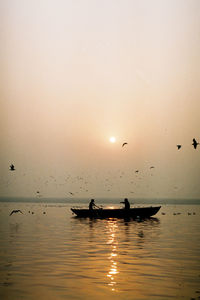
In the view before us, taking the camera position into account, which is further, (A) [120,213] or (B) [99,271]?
(A) [120,213]

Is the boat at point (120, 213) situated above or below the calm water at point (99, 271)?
above

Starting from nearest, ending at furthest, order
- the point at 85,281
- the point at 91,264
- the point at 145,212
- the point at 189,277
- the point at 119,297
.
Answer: the point at 119,297 < the point at 85,281 < the point at 189,277 < the point at 91,264 < the point at 145,212

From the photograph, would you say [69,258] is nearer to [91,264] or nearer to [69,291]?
[91,264]

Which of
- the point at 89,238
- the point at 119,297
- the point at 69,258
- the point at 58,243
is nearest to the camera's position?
the point at 119,297

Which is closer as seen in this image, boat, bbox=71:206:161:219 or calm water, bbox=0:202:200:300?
calm water, bbox=0:202:200:300

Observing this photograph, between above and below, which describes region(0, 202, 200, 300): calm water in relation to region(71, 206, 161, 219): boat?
below

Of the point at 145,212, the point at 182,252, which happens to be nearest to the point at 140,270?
the point at 182,252

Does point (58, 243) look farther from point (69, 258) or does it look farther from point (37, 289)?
point (37, 289)

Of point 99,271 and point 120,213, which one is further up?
point 120,213

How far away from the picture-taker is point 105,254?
23.3m

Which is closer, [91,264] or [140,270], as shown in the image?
[140,270]

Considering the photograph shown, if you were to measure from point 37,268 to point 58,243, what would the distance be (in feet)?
34.9

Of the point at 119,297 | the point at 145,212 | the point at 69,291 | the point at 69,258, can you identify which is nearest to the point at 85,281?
the point at 69,291

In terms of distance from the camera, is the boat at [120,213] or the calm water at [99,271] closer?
the calm water at [99,271]
